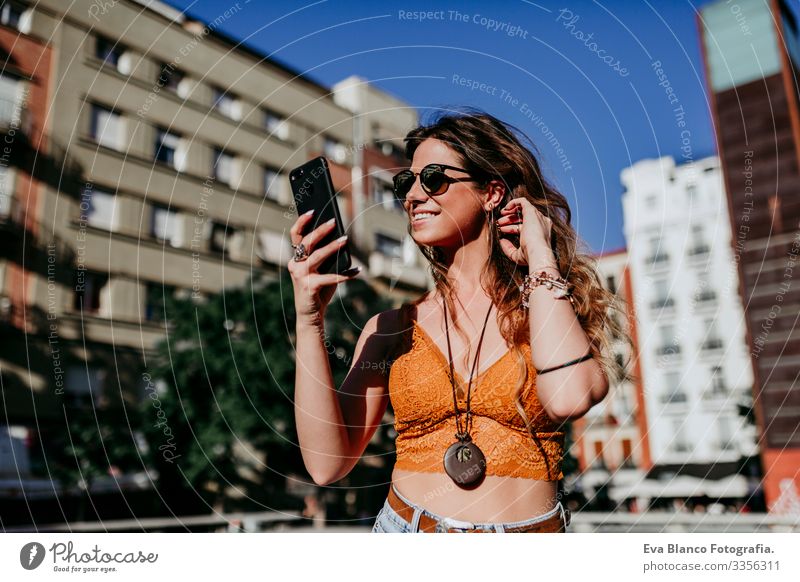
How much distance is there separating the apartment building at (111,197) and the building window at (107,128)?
0.03m

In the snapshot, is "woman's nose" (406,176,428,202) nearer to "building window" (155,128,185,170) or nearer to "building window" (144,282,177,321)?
"building window" (144,282,177,321)

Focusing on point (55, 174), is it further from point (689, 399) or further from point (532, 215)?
point (689, 399)

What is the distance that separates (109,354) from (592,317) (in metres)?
10.8

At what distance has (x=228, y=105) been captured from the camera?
487 inches

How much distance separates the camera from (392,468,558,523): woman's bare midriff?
1307 mm

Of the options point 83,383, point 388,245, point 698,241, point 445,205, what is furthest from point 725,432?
point 445,205

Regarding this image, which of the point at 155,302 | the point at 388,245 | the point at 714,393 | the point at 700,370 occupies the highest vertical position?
the point at 388,245

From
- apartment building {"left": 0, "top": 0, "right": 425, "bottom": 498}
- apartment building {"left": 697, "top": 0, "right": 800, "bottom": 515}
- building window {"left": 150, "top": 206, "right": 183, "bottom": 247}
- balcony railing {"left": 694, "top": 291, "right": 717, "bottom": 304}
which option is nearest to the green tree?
apartment building {"left": 0, "top": 0, "right": 425, "bottom": 498}

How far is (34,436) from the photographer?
34.7 ft

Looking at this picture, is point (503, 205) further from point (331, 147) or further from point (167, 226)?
point (331, 147)

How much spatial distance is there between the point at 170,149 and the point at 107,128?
232 centimetres

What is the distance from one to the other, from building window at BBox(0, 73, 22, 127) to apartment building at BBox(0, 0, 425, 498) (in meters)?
0.04

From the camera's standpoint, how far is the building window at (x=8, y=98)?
951cm
